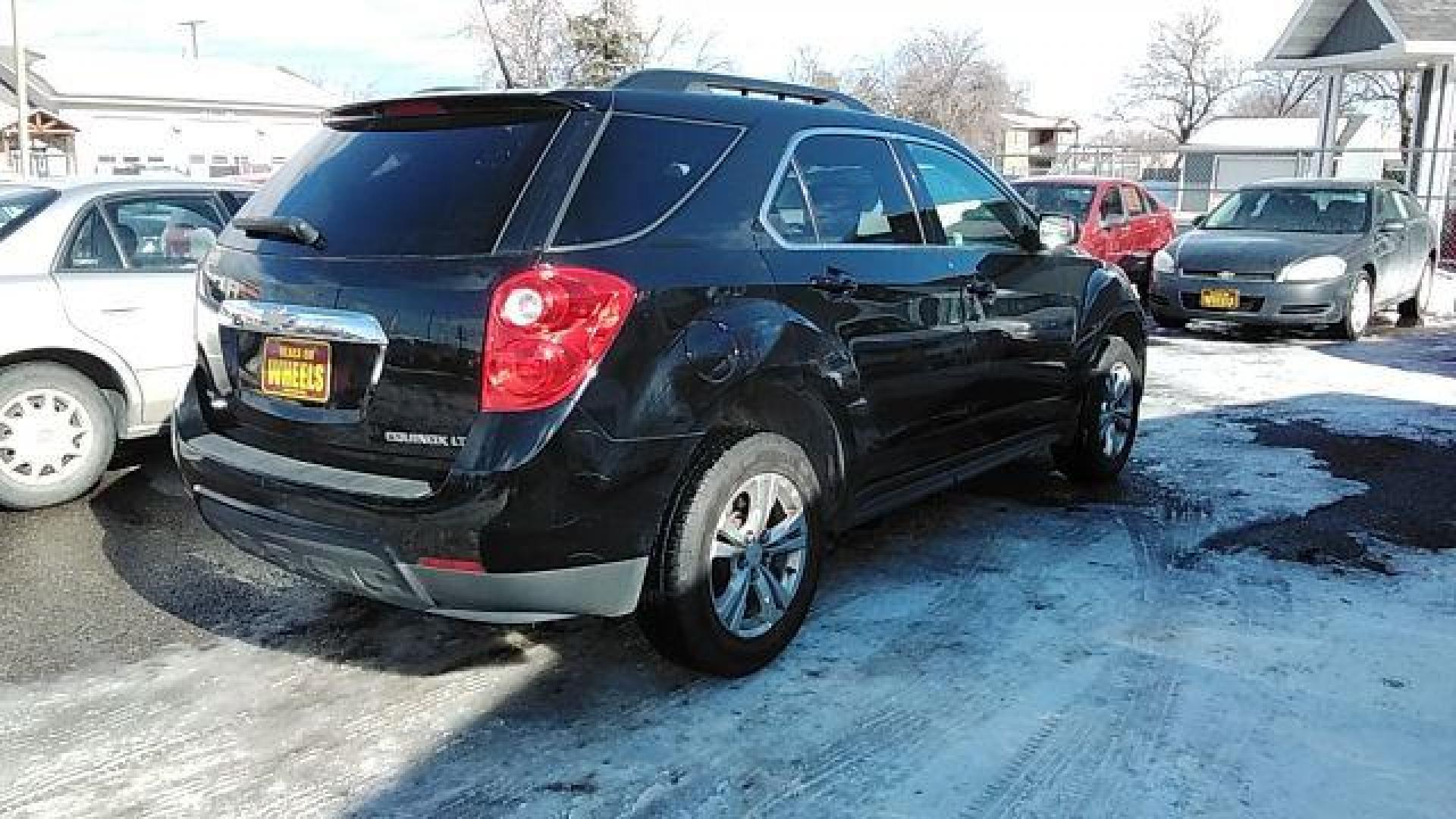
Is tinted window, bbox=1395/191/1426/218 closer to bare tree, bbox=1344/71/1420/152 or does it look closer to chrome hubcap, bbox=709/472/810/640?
chrome hubcap, bbox=709/472/810/640

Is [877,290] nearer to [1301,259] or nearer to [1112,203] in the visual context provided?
[1301,259]

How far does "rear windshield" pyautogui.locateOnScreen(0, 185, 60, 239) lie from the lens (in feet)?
17.4

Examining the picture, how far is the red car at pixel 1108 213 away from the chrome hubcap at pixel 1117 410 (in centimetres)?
745

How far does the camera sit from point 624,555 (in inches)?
125

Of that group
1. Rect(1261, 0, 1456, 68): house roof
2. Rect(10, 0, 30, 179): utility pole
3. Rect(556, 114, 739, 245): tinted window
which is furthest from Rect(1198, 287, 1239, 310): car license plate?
Rect(10, 0, 30, 179): utility pole

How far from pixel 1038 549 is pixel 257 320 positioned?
10.4 feet

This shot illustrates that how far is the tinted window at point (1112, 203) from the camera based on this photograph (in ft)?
44.9

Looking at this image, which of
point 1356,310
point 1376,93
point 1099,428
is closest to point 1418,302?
point 1356,310

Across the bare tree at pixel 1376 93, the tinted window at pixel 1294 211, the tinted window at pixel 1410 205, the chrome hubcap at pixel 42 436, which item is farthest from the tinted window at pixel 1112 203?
the bare tree at pixel 1376 93

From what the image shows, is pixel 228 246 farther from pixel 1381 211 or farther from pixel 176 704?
pixel 1381 211

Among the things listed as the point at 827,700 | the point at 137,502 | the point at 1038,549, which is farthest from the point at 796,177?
the point at 137,502

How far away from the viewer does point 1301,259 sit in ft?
36.0

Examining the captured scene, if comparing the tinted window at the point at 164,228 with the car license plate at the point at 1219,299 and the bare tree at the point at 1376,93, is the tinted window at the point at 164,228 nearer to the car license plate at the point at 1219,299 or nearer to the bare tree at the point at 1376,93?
the car license plate at the point at 1219,299

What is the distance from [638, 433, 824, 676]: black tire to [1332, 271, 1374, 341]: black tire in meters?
9.44
